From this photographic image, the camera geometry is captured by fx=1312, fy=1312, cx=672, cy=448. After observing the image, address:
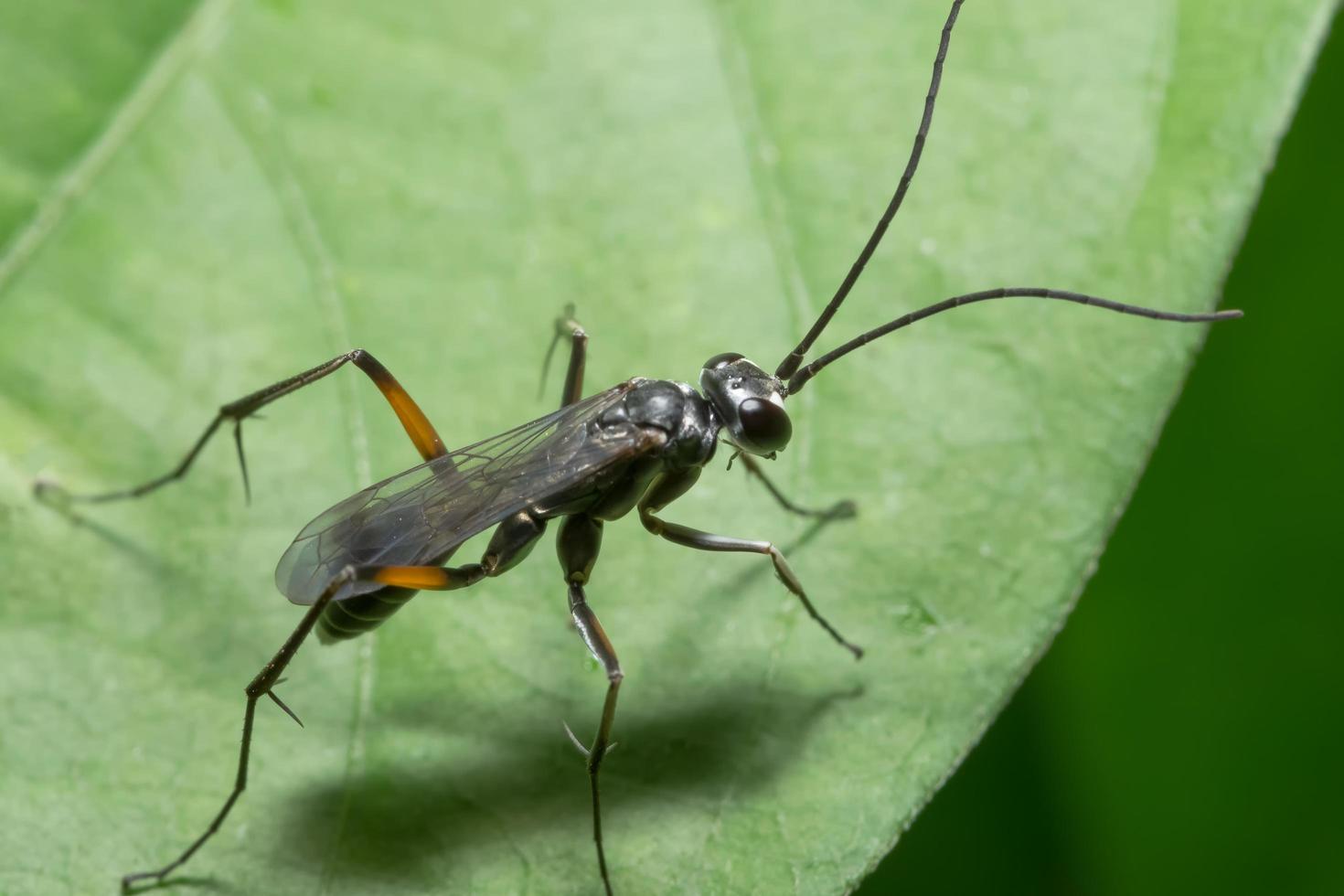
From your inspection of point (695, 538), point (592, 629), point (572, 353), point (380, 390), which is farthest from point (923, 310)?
point (380, 390)

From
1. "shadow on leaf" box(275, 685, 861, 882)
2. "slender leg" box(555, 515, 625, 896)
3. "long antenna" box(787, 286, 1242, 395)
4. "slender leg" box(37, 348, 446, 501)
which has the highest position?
"long antenna" box(787, 286, 1242, 395)

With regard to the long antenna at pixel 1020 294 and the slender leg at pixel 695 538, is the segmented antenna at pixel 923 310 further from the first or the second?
the slender leg at pixel 695 538

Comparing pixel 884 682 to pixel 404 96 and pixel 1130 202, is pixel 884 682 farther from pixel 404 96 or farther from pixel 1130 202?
pixel 404 96

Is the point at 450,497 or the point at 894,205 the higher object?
the point at 894,205

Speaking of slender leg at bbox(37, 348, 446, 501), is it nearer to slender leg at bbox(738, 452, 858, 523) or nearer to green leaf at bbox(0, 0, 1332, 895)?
green leaf at bbox(0, 0, 1332, 895)

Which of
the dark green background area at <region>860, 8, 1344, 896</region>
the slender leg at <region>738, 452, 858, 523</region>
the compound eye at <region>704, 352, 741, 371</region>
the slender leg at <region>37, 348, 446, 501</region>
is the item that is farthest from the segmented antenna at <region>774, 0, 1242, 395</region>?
the slender leg at <region>37, 348, 446, 501</region>

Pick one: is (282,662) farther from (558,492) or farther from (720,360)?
(720,360)

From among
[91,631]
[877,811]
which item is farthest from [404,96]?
[877,811]
